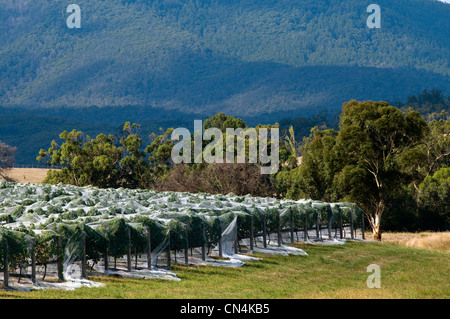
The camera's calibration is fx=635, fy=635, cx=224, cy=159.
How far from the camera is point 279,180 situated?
60.0 m

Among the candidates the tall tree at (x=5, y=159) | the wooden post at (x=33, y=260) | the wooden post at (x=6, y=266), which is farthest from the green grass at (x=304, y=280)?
the tall tree at (x=5, y=159)

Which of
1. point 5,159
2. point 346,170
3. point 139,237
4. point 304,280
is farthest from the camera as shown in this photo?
point 5,159

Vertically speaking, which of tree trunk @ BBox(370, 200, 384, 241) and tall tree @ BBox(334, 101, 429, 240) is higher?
tall tree @ BBox(334, 101, 429, 240)

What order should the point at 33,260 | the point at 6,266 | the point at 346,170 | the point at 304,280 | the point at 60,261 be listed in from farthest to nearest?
1. the point at 346,170
2. the point at 304,280
3. the point at 60,261
4. the point at 33,260
5. the point at 6,266

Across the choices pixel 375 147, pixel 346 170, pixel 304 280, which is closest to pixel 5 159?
pixel 346 170

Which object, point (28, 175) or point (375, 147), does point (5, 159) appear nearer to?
point (28, 175)

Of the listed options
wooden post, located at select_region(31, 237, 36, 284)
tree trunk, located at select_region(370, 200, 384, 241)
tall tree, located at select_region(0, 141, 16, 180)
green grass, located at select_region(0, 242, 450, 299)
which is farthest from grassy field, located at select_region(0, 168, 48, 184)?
wooden post, located at select_region(31, 237, 36, 284)

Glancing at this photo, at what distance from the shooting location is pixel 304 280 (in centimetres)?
2033

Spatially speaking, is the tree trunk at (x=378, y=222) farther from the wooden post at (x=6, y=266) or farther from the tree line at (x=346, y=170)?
the wooden post at (x=6, y=266)

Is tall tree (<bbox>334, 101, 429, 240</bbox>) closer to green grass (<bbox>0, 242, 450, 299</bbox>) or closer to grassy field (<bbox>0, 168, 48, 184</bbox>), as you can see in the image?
green grass (<bbox>0, 242, 450, 299</bbox>)

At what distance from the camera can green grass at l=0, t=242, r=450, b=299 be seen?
52.6 feet
